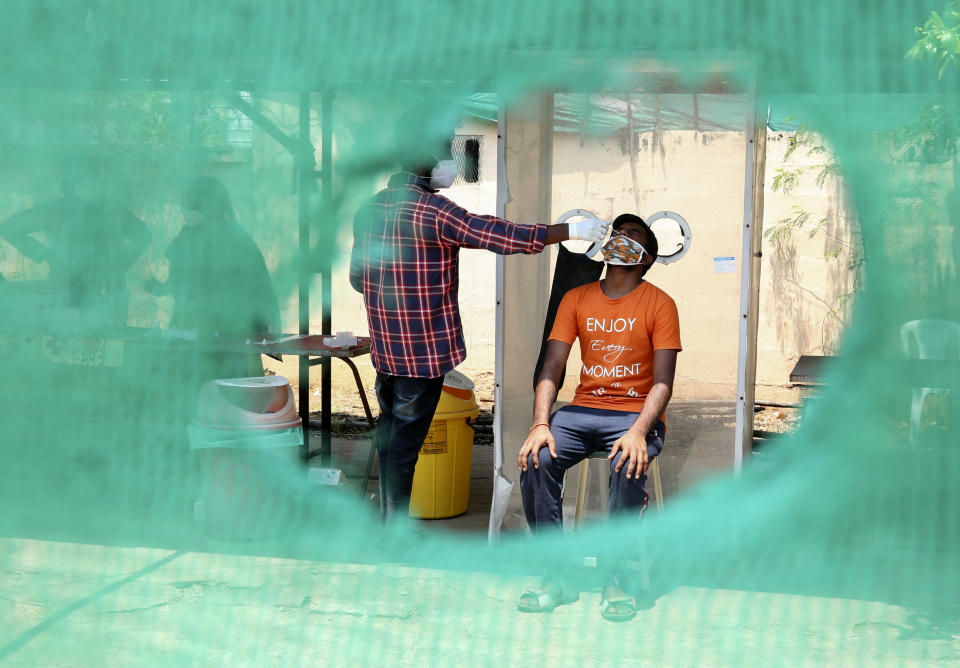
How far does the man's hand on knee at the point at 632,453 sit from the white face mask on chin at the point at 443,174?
101cm

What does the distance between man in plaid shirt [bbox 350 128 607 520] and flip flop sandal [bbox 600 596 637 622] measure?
0.82 meters

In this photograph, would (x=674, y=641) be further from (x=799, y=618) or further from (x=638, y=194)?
(x=638, y=194)

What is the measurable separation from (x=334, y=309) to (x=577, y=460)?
3.21 ft

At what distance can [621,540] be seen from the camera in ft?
10.3

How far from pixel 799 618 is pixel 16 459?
7.57 ft

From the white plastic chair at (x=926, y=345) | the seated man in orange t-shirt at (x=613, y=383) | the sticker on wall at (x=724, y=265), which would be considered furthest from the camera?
the sticker on wall at (x=724, y=265)

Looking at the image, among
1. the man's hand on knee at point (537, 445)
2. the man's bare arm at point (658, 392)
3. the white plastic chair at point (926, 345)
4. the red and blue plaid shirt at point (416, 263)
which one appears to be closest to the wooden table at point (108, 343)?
the red and blue plaid shirt at point (416, 263)

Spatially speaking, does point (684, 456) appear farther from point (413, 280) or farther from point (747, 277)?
→ point (413, 280)

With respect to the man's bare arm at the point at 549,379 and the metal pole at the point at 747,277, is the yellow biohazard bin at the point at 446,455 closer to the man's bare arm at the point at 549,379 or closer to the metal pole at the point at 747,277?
the man's bare arm at the point at 549,379

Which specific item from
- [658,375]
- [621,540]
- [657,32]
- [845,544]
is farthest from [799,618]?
[657,32]

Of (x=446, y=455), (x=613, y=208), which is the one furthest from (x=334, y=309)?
(x=613, y=208)

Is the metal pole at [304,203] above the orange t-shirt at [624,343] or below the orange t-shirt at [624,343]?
above

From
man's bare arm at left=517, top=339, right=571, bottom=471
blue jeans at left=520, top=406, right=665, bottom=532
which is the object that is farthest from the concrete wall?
blue jeans at left=520, top=406, right=665, bottom=532

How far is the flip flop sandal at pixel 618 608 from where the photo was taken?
315 centimetres
